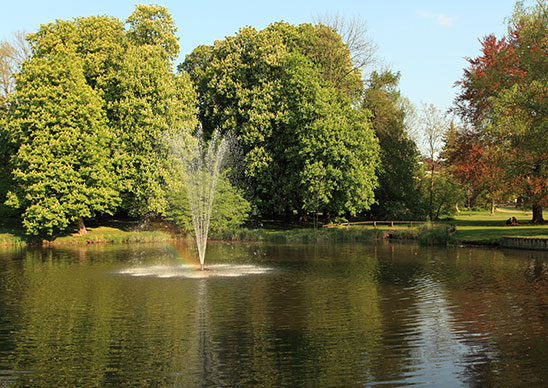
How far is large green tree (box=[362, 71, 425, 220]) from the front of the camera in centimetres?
6372

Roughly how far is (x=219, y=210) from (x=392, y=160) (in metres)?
22.8

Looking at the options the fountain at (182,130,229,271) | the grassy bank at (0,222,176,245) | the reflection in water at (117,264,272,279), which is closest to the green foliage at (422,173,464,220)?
the fountain at (182,130,229,271)

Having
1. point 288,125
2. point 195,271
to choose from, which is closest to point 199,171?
point 288,125

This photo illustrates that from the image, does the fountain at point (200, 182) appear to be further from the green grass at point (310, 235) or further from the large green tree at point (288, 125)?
the large green tree at point (288, 125)

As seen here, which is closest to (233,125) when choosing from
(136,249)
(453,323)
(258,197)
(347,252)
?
(258,197)

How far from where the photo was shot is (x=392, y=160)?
212 feet

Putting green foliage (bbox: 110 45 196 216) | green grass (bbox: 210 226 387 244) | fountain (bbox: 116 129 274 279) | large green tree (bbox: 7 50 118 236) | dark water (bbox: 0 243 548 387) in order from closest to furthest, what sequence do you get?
1. dark water (bbox: 0 243 548 387)
2. large green tree (bbox: 7 50 118 236)
3. green grass (bbox: 210 226 387 244)
4. green foliage (bbox: 110 45 196 216)
5. fountain (bbox: 116 129 274 279)

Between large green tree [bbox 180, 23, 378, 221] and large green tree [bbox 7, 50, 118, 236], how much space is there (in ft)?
44.0

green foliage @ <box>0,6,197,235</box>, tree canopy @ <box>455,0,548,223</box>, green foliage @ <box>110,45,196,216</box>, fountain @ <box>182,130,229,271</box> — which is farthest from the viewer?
fountain @ <box>182,130,229,271</box>

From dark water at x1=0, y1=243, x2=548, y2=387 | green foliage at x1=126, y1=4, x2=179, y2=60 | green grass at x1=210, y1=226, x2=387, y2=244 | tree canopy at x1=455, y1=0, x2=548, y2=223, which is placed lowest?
dark water at x1=0, y1=243, x2=548, y2=387

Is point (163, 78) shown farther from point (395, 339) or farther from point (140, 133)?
point (395, 339)

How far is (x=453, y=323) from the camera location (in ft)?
53.7

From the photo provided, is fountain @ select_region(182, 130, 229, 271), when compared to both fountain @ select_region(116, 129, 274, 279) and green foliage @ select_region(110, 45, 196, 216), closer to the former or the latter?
fountain @ select_region(116, 129, 274, 279)

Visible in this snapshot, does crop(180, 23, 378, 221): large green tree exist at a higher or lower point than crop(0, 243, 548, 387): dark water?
higher
